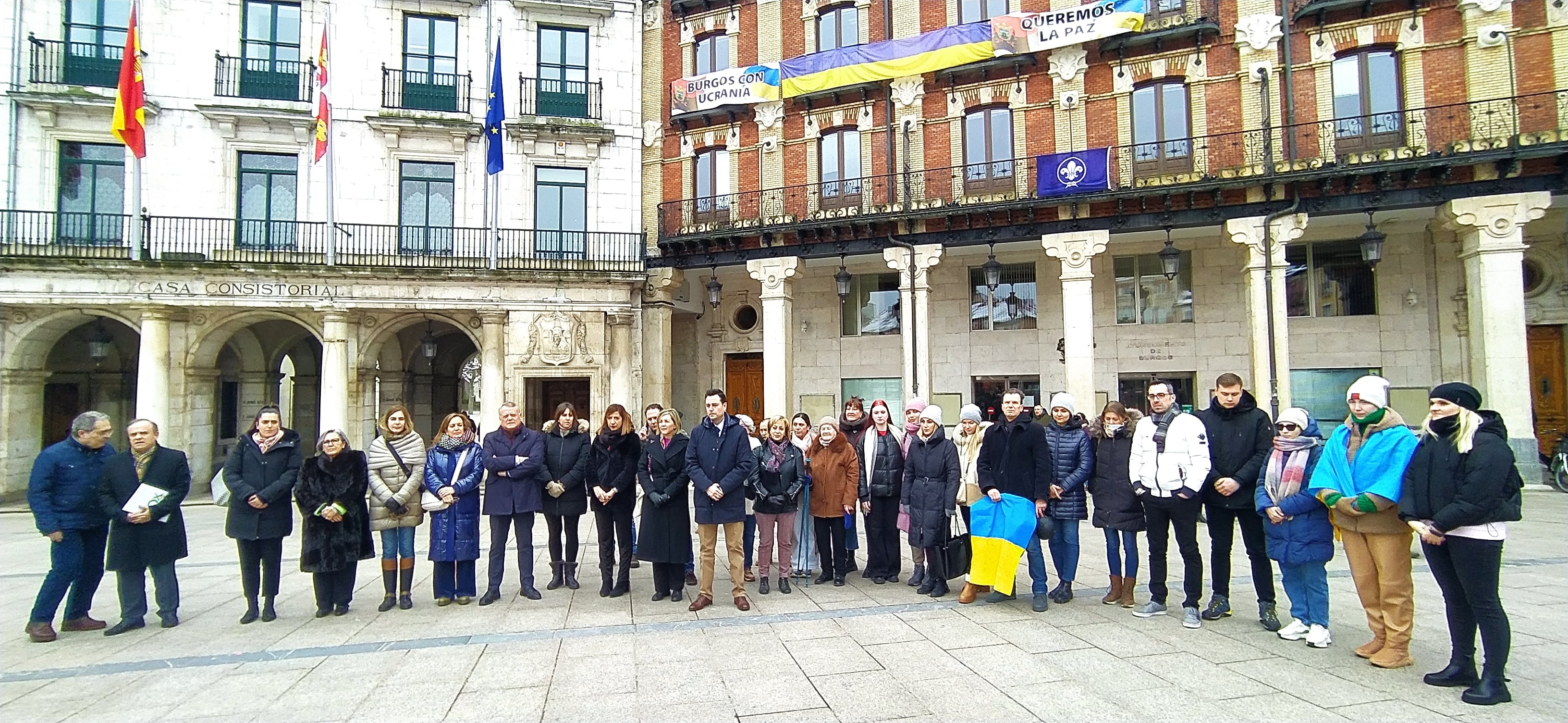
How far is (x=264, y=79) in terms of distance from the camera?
16.5m

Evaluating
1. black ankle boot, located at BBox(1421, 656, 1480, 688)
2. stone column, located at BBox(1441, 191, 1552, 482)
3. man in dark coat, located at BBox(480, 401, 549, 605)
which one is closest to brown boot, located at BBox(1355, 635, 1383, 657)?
black ankle boot, located at BBox(1421, 656, 1480, 688)

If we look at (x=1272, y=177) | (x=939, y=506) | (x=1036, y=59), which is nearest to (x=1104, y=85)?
(x=1036, y=59)

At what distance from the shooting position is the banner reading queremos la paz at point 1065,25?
1500cm

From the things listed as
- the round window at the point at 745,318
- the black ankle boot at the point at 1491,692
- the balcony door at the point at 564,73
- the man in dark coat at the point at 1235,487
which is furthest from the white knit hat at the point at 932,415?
the balcony door at the point at 564,73

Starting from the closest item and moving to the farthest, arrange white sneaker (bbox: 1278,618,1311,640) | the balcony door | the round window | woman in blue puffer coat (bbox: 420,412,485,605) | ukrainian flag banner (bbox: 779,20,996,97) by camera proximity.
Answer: white sneaker (bbox: 1278,618,1311,640) < woman in blue puffer coat (bbox: 420,412,485,605) < ukrainian flag banner (bbox: 779,20,996,97) < the balcony door < the round window

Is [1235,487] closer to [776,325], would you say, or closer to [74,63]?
[776,325]

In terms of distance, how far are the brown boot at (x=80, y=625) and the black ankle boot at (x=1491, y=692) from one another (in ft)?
32.8

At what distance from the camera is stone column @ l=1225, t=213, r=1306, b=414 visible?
1402 cm

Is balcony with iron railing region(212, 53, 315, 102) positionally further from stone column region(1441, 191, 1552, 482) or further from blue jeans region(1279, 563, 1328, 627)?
stone column region(1441, 191, 1552, 482)

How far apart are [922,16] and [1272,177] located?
8.61 meters

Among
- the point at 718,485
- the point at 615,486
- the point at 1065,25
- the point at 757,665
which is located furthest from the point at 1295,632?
the point at 1065,25

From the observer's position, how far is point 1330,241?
15836mm

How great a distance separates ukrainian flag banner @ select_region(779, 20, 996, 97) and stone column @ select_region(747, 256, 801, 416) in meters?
4.45

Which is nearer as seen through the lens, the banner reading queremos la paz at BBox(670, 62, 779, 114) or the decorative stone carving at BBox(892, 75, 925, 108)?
the decorative stone carving at BBox(892, 75, 925, 108)
